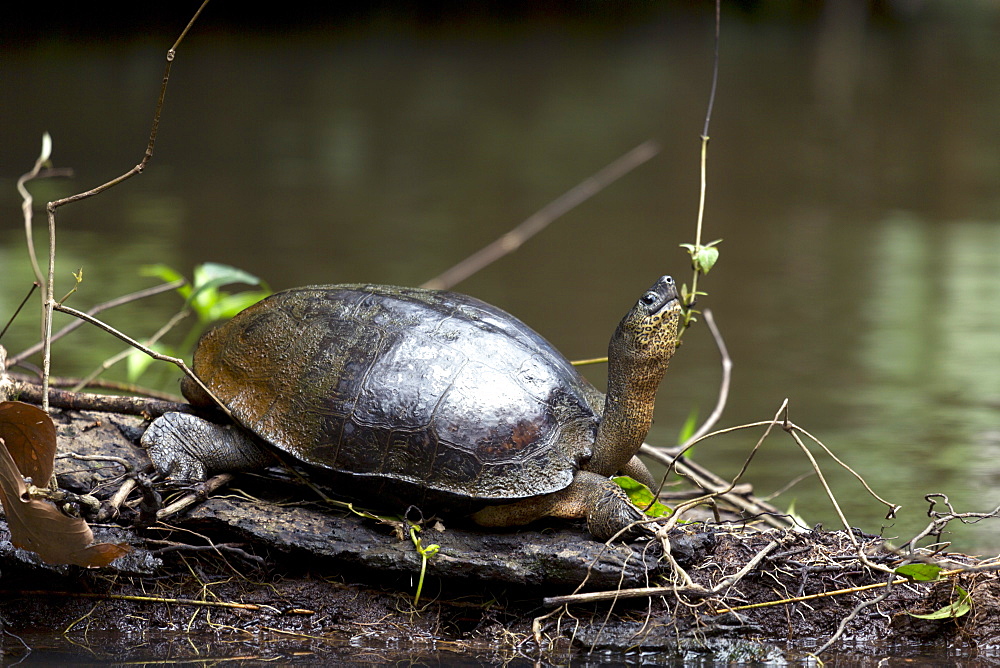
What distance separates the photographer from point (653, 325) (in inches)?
79.1

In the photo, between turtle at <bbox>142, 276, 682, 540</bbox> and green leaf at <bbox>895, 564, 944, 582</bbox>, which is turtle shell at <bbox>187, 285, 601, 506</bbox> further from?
green leaf at <bbox>895, 564, 944, 582</bbox>

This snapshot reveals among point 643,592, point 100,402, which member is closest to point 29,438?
point 100,402

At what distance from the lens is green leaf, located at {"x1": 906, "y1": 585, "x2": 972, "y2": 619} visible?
6.52ft

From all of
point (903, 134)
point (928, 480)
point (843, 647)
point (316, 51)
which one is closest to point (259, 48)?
point (316, 51)

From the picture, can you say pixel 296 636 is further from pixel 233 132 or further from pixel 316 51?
pixel 316 51

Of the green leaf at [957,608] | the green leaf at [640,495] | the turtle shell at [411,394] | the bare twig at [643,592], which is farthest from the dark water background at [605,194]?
the turtle shell at [411,394]

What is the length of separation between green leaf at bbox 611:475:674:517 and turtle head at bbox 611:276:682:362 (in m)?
0.30

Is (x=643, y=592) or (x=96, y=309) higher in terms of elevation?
(x=96, y=309)

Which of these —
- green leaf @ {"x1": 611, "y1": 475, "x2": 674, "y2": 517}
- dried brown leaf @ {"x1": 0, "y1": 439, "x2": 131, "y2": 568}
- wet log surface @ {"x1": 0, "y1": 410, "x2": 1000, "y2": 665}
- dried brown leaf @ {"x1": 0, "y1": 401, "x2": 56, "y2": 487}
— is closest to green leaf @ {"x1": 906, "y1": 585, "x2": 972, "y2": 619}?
wet log surface @ {"x1": 0, "y1": 410, "x2": 1000, "y2": 665}

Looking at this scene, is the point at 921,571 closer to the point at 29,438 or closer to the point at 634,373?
the point at 634,373

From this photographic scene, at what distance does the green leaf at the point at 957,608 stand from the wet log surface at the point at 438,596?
3 centimetres

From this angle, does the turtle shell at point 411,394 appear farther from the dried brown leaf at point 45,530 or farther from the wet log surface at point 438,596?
the dried brown leaf at point 45,530

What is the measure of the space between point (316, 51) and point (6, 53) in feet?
14.7

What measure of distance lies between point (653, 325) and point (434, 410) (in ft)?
1.55
